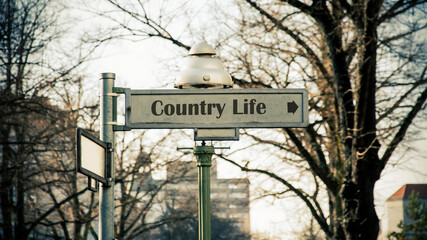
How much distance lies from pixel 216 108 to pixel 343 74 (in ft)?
25.2

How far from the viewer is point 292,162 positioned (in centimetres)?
1504

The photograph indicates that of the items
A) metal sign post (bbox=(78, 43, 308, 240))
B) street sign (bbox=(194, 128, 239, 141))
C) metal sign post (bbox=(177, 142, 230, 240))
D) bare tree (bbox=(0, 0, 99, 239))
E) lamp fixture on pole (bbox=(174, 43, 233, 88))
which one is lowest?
metal sign post (bbox=(177, 142, 230, 240))

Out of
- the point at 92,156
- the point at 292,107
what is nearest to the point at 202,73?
the point at 292,107

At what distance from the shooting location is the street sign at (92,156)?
3.71 meters

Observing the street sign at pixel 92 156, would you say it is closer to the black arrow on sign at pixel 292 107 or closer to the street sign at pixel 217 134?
the street sign at pixel 217 134

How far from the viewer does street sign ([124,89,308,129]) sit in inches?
157

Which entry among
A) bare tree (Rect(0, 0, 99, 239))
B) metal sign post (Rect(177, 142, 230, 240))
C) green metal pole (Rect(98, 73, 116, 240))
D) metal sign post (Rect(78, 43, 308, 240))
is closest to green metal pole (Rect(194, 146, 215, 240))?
metal sign post (Rect(177, 142, 230, 240))

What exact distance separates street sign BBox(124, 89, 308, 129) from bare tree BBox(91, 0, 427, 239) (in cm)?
668

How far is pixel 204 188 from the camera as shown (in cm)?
422

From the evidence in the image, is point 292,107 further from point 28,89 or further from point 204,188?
point 28,89

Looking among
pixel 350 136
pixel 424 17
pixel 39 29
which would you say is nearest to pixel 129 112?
pixel 350 136

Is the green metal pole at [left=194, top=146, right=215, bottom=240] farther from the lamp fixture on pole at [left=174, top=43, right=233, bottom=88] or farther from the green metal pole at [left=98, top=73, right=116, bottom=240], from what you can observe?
the green metal pole at [left=98, top=73, right=116, bottom=240]

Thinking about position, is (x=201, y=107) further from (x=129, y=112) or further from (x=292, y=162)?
(x=292, y=162)

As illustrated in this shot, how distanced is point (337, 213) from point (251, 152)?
140 inches
